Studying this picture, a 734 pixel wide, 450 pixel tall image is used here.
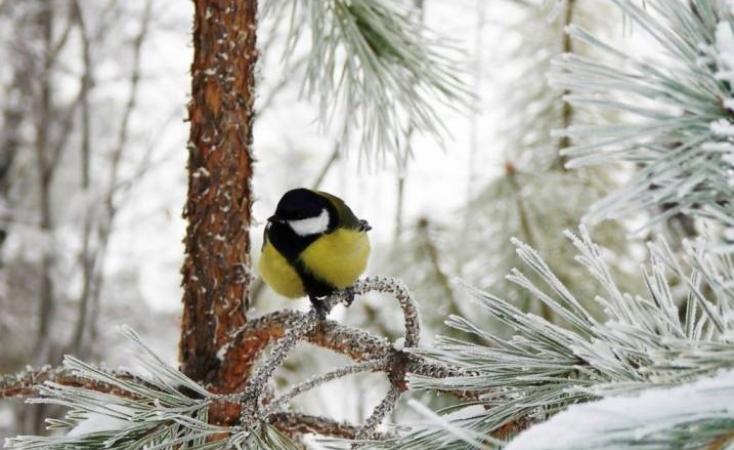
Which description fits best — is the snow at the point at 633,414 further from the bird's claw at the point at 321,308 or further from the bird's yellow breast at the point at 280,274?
the bird's yellow breast at the point at 280,274

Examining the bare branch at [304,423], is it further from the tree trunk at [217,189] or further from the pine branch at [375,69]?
the pine branch at [375,69]

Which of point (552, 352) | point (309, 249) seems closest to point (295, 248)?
point (309, 249)

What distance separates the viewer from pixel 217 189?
2.93 ft

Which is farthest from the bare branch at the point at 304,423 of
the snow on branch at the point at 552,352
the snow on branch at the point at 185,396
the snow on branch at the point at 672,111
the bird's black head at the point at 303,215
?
the snow on branch at the point at 672,111

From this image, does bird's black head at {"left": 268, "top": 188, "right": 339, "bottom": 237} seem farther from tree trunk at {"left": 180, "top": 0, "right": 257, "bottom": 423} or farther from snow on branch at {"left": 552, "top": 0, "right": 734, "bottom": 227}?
snow on branch at {"left": 552, "top": 0, "right": 734, "bottom": 227}

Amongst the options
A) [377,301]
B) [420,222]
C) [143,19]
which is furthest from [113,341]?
[420,222]

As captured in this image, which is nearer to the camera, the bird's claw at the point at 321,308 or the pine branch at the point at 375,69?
the bird's claw at the point at 321,308

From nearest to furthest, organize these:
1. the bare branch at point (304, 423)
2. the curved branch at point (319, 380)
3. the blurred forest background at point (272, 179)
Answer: the curved branch at point (319, 380), the bare branch at point (304, 423), the blurred forest background at point (272, 179)

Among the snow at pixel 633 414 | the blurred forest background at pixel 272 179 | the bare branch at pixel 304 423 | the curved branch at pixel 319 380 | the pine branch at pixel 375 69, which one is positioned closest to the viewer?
the snow at pixel 633 414

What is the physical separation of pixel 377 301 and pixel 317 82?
1.08m

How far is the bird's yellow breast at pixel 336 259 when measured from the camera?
3.58 feet

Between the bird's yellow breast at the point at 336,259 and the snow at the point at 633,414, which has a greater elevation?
the bird's yellow breast at the point at 336,259

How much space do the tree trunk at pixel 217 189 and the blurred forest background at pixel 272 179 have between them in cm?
6

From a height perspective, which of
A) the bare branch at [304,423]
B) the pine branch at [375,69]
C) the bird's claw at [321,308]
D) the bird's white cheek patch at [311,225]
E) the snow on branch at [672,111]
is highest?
the pine branch at [375,69]
